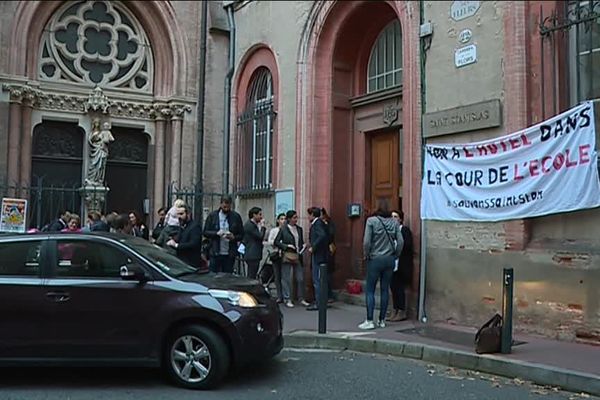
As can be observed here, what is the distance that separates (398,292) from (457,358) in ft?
9.15

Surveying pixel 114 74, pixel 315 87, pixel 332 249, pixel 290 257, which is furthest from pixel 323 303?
pixel 114 74

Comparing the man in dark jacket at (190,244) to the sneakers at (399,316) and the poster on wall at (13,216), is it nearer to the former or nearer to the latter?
the sneakers at (399,316)

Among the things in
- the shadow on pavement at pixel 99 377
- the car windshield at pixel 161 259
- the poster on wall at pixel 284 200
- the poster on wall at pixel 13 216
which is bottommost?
the shadow on pavement at pixel 99 377

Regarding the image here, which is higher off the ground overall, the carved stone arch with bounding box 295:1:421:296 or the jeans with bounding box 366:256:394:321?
the carved stone arch with bounding box 295:1:421:296

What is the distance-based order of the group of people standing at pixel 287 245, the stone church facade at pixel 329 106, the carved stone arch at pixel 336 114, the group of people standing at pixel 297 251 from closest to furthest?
1. the stone church facade at pixel 329 106
2. the group of people standing at pixel 287 245
3. the group of people standing at pixel 297 251
4. the carved stone arch at pixel 336 114

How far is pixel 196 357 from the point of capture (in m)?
6.55

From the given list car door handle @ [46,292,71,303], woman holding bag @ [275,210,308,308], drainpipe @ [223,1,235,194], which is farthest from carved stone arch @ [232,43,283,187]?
car door handle @ [46,292,71,303]

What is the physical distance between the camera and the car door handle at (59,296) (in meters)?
6.57

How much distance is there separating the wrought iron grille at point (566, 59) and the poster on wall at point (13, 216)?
32.2ft

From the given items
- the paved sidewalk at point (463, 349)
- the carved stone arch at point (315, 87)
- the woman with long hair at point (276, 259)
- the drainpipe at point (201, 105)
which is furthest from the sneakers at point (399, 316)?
the drainpipe at point (201, 105)

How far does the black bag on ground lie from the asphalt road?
1.22 feet

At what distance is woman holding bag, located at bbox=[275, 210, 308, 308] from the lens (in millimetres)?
11820

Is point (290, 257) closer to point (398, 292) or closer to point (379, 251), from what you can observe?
point (398, 292)

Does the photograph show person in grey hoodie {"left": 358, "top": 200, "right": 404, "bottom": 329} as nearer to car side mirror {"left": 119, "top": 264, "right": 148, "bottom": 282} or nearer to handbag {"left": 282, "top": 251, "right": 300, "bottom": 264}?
handbag {"left": 282, "top": 251, "right": 300, "bottom": 264}
